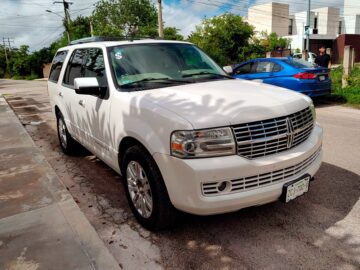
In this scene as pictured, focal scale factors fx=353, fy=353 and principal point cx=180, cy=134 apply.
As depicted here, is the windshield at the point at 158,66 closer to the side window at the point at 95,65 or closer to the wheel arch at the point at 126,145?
the side window at the point at 95,65

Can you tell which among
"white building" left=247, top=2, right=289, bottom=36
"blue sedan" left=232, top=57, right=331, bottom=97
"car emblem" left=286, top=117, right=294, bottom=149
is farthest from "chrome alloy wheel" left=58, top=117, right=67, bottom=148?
"white building" left=247, top=2, right=289, bottom=36

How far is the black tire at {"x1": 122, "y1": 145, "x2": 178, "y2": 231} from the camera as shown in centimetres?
305

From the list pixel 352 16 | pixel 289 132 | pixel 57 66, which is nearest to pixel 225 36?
pixel 57 66

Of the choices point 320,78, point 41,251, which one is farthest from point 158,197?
point 320,78

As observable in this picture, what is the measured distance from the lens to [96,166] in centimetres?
562

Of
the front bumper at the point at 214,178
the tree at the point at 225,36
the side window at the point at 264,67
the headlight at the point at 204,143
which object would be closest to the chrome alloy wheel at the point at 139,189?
the front bumper at the point at 214,178

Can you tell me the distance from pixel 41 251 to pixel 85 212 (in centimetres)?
89

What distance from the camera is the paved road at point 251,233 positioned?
→ 2934 millimetres

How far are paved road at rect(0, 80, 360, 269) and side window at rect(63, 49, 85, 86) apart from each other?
156 centimetres

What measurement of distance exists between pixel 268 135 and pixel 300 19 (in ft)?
200

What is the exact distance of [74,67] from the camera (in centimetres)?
529

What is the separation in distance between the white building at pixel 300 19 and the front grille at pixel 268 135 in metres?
55.5

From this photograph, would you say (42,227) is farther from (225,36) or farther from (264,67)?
(225,36)

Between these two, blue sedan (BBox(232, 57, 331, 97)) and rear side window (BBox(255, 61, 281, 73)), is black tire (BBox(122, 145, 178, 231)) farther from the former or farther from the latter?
rear side window (BBox(255, 61, 281, 73))
